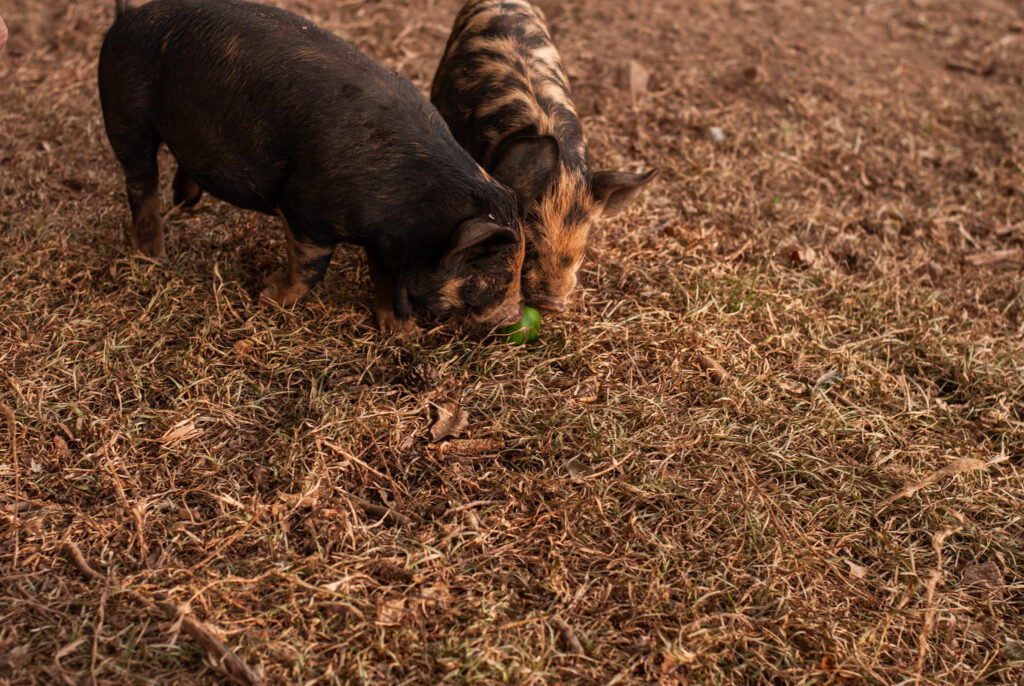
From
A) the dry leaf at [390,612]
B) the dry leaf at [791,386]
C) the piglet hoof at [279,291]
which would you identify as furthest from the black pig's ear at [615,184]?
the dry leaf at [390,612]

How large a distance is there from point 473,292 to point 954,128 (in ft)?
16.7

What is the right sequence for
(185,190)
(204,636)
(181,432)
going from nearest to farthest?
(204,636), (181,432), (185,190)

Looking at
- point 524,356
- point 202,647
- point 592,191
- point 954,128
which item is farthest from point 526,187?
point 954,128

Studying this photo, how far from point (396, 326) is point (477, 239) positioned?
954mm

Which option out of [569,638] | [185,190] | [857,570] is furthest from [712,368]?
[185,190]

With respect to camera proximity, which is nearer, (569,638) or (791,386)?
(569,638)

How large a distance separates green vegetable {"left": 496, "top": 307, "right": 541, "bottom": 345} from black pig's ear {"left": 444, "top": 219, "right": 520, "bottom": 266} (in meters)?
0.53

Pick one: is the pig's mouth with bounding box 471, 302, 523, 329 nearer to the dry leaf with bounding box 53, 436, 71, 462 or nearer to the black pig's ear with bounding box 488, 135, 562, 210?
the black pig's ear with bounding box 488, 135, 562, 210

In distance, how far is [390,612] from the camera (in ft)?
10.1

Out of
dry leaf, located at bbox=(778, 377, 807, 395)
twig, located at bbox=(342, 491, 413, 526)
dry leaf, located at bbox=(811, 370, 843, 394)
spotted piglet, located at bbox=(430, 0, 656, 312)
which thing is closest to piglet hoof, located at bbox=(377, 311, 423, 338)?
spotted piglet, located at bbox=(430, 0, 656, 312)

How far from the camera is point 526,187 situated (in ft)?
13.5

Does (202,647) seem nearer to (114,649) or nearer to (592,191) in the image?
(114,649)

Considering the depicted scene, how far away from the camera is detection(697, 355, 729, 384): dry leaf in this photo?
438 cm

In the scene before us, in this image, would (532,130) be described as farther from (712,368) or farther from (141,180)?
(141,180)
